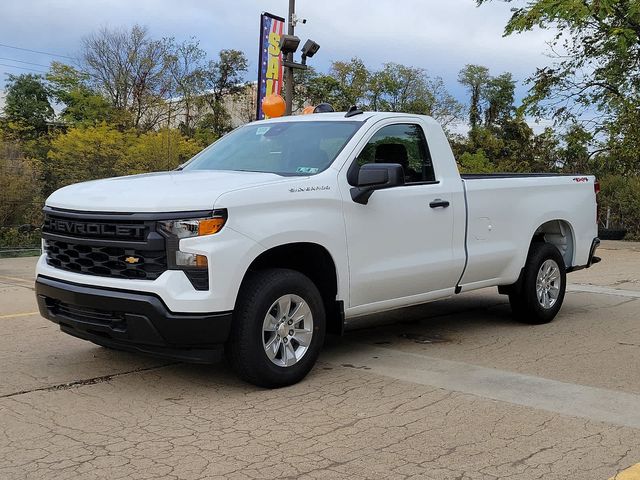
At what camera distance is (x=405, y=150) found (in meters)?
6.34

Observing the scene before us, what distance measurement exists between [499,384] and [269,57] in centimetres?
1433

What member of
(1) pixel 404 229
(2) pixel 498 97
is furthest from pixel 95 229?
(2) pixel 498 97

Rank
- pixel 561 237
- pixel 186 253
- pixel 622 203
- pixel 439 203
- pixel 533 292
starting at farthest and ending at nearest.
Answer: pixel 622 203
pixel 561 237
pixel 533 292
pixel 439 203
pixel 186 253

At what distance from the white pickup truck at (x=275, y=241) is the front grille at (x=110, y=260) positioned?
1 cm

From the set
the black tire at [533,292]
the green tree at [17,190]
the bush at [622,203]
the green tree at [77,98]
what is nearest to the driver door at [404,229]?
the black tire at [533,292]

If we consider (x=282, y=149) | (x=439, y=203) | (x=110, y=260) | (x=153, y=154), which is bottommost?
(x=110, y=260)

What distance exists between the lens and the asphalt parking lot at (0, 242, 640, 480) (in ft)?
12.3

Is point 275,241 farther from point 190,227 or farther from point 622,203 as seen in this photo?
point 622,203

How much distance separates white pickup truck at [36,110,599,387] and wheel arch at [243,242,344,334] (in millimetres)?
12

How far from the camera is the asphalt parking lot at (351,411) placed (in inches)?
147

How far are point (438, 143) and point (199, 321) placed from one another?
3.10m

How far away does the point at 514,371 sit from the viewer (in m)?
5.66

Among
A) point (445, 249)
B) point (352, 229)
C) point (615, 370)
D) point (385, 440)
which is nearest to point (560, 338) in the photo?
point (615, 370)

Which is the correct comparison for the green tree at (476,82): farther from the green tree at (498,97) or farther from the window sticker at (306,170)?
the window sticker at (306,170)
